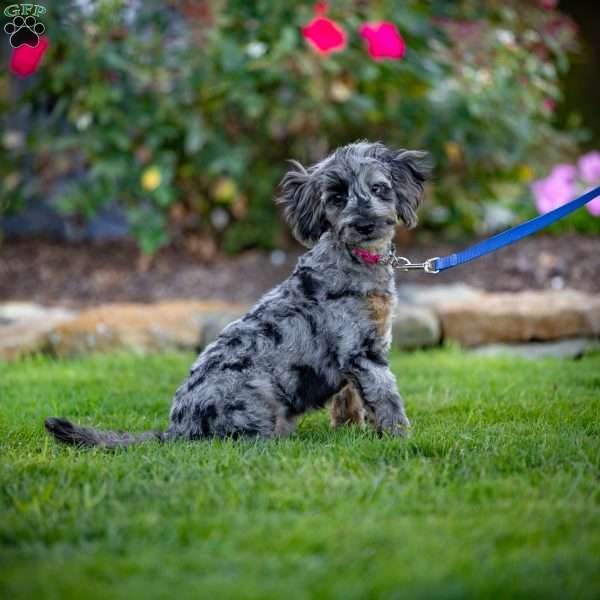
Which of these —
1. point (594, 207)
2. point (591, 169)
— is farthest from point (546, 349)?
point (591, 169)

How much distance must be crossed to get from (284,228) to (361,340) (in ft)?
14.9

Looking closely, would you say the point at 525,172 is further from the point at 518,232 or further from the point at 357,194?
the point at 357,194

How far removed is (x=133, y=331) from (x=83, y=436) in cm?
307

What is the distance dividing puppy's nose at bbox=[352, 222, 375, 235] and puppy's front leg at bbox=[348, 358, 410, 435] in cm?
63

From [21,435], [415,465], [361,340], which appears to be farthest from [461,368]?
[21,435]

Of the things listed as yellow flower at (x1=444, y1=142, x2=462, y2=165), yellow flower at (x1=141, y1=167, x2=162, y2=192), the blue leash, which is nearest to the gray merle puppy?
the blue leash

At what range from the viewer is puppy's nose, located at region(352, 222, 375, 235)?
163 inches

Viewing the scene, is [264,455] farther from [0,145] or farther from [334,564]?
[0,145]

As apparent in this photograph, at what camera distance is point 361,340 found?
13.7 feet

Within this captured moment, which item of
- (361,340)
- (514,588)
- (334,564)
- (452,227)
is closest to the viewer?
(514,588)

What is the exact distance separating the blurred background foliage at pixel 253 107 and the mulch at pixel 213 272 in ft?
1.27

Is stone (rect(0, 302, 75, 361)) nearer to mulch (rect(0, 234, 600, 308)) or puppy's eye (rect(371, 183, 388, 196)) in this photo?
mulch (rect(0, 234, 600, 308))

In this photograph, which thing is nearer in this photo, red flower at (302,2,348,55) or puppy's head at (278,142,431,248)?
puppy's head at (278,142,431,248)

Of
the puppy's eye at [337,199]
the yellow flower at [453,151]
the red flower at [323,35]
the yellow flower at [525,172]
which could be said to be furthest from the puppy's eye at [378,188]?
the yellow flower at [525,172]
